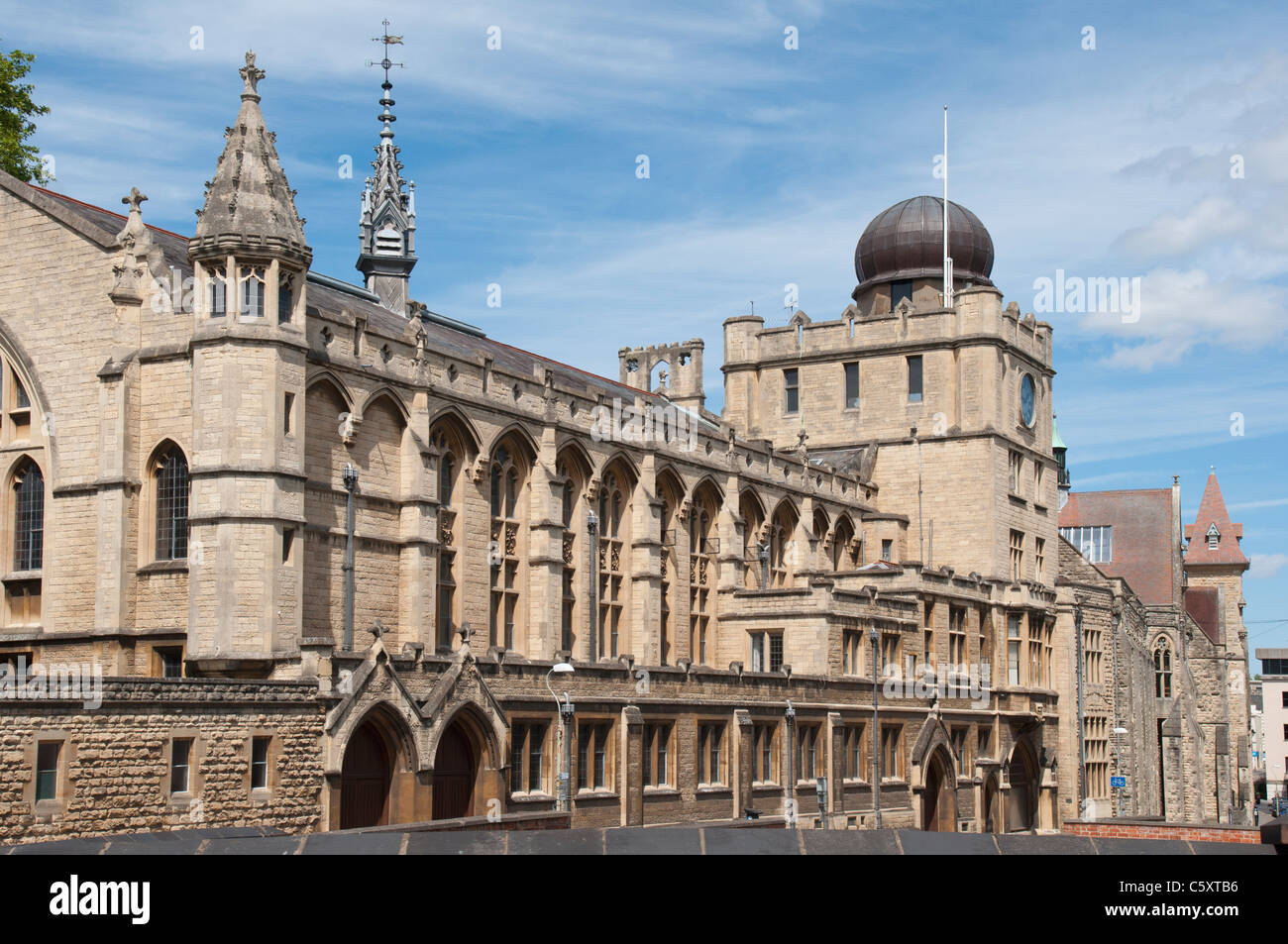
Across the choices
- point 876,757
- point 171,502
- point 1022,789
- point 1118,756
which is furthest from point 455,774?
point 1118,756

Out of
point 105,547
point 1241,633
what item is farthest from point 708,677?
point 1241,633

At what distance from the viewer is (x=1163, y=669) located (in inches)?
3378

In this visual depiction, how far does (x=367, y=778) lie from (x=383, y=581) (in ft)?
25.7

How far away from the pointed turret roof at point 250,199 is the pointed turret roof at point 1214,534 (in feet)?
300

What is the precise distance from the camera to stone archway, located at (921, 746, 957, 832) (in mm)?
55562

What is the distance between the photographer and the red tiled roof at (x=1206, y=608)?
343 ft

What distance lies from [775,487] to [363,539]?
22625 millimetres

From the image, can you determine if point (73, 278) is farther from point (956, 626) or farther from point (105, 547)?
point (956, 626)

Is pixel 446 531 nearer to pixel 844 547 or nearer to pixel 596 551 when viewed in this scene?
pixel 596 551

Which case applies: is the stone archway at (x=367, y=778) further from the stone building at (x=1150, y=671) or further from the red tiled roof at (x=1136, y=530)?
the red tiled roof at (x=1136, y=530)

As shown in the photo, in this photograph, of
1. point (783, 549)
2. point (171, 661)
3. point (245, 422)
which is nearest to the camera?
point (245, 422)

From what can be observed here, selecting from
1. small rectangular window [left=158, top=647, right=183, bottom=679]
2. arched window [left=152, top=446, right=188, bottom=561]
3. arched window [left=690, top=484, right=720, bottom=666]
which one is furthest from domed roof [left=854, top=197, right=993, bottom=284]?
small rectangular window [left=158, top=647, right=183, bottom=679]

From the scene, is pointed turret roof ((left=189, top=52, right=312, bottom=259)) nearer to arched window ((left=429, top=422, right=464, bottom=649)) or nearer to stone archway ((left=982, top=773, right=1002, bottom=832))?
arched window ((left=429, top=422, right=464, bottom=649))

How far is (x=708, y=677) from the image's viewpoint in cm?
4350
